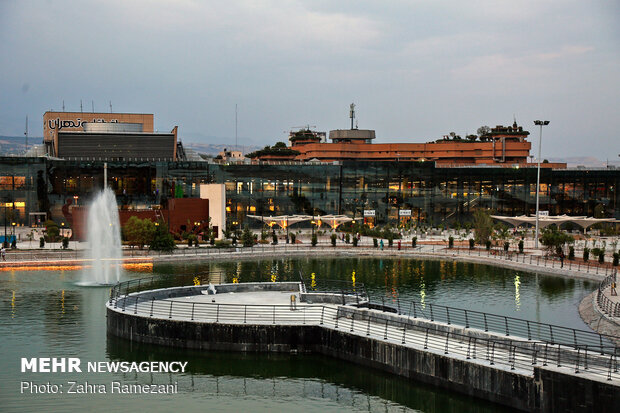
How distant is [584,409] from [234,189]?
91.4m

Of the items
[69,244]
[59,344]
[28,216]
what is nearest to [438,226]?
[69,244]

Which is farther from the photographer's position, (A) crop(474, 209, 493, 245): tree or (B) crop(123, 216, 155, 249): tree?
(A) crop(474, 209, 493, 245): tree

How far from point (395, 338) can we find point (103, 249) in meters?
41.2

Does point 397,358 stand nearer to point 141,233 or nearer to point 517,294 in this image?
point 517,294

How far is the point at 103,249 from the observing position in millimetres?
67500

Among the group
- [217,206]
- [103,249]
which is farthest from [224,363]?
[217,206]

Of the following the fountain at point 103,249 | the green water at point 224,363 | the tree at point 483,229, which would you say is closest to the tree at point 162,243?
the fountain at point 103,249

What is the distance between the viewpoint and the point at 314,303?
4147 centimetres

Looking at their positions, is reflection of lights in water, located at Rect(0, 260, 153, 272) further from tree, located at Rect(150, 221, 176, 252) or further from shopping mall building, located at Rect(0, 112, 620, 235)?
shopping mall building, located at Rect(0, 112, 620, 235)

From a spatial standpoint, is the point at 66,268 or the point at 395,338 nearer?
the point at 395,338

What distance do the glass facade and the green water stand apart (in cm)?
5455

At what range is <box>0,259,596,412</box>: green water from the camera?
29375mm

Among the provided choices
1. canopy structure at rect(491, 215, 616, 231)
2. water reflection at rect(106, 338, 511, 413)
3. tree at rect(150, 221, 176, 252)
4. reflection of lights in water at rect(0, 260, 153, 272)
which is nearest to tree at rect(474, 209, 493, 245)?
canopy structure at rect(491, 215, 616, 231)

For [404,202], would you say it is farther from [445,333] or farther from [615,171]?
[445,333]
